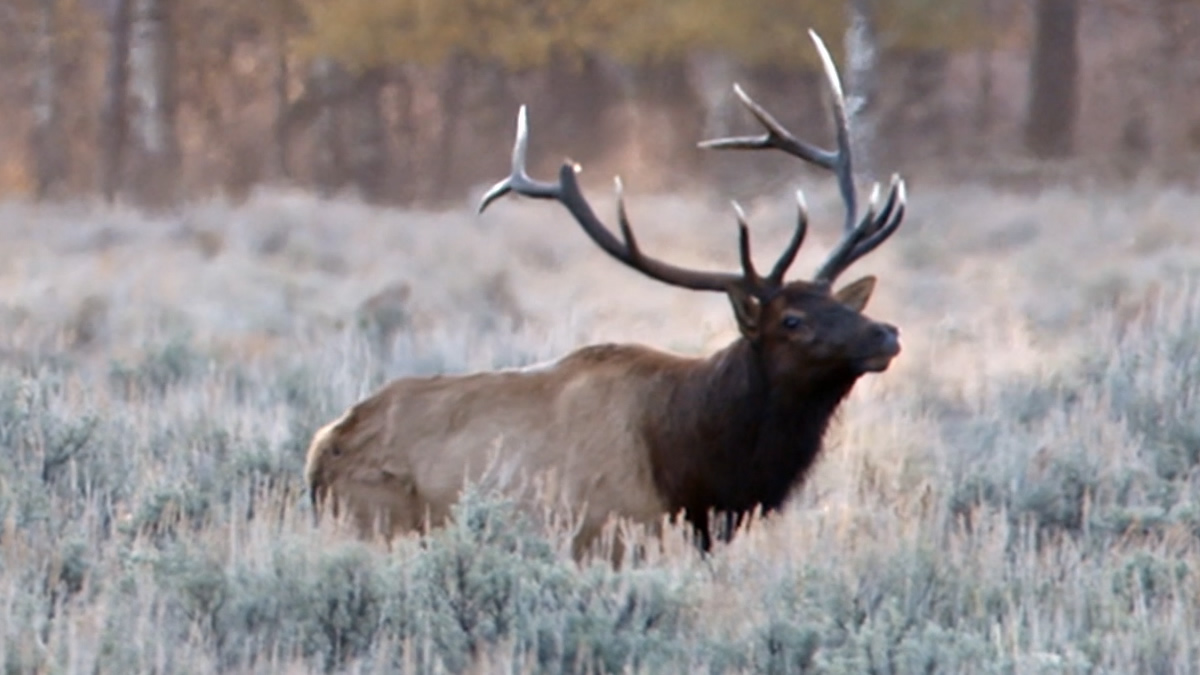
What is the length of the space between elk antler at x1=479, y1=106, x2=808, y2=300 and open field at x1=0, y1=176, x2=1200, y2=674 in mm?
817

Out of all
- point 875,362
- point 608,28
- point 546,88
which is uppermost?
point 608,28

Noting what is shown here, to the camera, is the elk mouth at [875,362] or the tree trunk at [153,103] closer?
the elk mouth at [875,362]

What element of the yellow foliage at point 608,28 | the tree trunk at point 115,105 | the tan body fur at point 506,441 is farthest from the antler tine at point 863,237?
the tree trunk at point 115,105

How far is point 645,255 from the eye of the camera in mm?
7227

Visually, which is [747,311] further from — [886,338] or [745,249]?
[886,338]

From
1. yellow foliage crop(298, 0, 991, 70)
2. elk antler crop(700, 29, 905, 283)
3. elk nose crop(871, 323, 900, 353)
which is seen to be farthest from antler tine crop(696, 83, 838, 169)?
yellow foliage crop(298, 0, 991, 70)

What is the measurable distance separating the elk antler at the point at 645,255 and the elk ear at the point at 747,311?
0.02 meters

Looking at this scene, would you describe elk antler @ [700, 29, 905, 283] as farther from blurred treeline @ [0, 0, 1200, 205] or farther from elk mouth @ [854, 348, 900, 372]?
blurred treeline @ [0, 0, 1200, 205]

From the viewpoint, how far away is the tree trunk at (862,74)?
82.8 ft

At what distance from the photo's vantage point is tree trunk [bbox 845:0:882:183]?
25234mm

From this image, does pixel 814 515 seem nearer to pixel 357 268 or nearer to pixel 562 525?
pixel 562 525

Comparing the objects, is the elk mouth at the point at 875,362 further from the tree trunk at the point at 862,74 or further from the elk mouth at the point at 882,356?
the tree trunk at the point at 862,74

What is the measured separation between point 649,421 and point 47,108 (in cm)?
2558

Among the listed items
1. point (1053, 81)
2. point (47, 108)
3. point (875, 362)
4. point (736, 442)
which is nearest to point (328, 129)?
point (47, 108)
